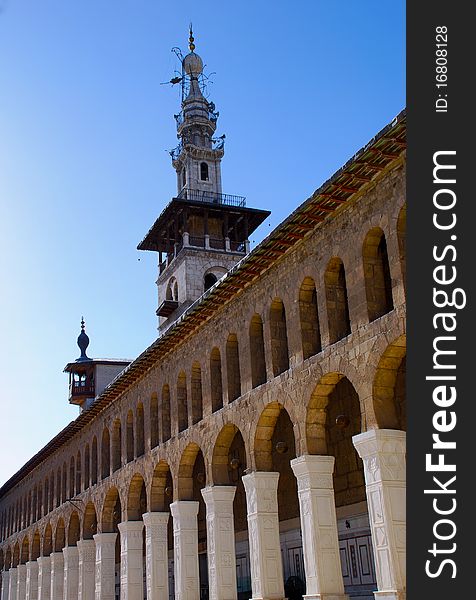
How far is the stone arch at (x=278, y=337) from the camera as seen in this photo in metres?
17.1

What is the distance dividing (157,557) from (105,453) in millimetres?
6760

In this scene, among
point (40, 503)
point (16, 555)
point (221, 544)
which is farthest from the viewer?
point (16, 555)

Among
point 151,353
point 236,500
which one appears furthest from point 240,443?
point 151,353

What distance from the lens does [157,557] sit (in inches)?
872

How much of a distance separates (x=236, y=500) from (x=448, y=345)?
17.8m

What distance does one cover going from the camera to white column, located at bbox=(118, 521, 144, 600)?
23.6 m

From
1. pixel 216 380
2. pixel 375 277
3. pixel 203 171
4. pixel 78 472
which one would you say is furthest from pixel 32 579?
pixel 375 277

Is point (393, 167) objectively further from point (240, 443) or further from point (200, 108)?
point (200, 108)

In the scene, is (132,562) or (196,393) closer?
(196,393)

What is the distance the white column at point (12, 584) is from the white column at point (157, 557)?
1976 cm

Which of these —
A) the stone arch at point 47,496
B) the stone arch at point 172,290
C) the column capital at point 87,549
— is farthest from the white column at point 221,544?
the stone arch at point 172,290

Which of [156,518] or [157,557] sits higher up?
[156,518]

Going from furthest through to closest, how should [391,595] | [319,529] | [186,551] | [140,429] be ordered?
[140,429], [186,551], [319,529], [391,595]

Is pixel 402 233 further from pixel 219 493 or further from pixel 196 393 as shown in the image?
pixel 196 393
